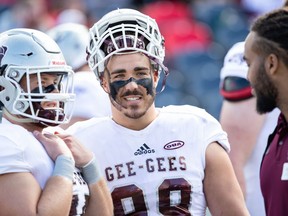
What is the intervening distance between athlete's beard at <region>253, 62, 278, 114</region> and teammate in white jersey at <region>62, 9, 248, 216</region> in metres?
0.21

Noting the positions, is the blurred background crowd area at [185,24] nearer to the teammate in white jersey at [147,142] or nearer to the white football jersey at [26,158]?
the teammate in white jersey at [147,142]

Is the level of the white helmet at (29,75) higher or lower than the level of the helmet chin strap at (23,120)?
higher

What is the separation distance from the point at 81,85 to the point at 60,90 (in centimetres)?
156

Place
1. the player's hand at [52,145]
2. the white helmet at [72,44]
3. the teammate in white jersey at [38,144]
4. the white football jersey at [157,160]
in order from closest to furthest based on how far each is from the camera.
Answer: the teammate in white jersey at [38,144] < the player's hand at [52,145] < the white football jersey at [157,160] < the white helmet at [72,44]

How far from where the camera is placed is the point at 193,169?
3.70m

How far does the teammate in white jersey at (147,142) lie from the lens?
3.69 m

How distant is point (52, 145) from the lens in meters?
3.41

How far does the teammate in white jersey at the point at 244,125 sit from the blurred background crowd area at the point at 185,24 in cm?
326

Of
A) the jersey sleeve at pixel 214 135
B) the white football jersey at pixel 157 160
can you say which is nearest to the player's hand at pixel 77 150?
the white football jersey at pixel 157 160

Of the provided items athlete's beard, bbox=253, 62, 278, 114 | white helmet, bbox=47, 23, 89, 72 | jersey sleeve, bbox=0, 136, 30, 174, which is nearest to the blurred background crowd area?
white helmet, bbox=47, 23, 89, 72

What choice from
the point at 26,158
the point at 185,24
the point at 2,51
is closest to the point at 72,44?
the point at 2,51

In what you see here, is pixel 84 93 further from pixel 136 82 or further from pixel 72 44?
pixel 136 82

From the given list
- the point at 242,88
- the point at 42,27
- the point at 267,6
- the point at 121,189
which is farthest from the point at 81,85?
the point at 267,6

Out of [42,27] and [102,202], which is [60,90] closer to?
[102,202]
